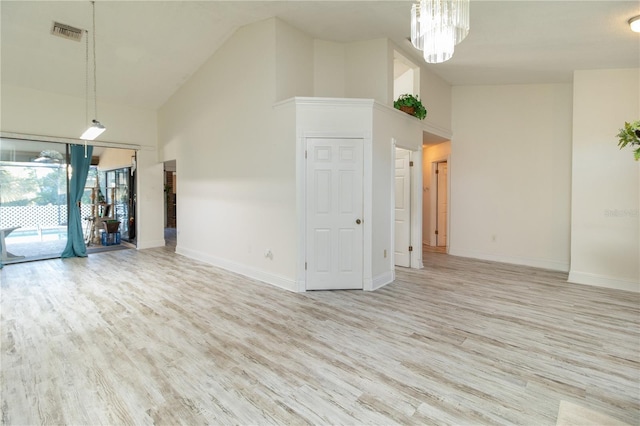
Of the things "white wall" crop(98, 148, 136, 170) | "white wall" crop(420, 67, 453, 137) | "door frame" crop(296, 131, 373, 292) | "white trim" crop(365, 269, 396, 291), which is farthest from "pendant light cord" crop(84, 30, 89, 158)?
"white trim" crop(365, 269, 396, 291)

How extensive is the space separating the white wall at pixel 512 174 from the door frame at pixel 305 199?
3.24 meters

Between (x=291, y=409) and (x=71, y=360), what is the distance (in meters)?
1.91

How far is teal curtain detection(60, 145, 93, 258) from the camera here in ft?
20.8

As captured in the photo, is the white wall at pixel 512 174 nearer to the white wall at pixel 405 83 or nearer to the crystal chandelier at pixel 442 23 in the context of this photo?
the white wall at pixel 405 83

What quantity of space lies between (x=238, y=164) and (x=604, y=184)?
551 cm

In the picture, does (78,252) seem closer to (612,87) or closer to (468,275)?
(468,275)

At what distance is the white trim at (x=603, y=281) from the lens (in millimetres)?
4293

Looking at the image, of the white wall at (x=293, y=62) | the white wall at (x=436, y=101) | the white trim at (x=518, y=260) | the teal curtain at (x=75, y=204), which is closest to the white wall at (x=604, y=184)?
the white trim at (x=518, y=260)

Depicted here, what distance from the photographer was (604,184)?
4.41 metres

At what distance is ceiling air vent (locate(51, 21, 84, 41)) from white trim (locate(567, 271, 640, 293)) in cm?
832

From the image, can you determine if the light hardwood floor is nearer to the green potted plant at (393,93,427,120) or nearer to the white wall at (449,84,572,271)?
the white wall at (449,84,572,271)

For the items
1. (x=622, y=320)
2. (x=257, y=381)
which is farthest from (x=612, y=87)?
(x=257, y=381)

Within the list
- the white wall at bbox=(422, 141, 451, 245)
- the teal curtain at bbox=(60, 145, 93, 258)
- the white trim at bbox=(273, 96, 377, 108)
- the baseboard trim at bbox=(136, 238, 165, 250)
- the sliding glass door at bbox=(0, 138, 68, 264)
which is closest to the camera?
the white trim at bbox=(273, 96, 377, 108)

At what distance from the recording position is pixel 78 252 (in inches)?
251
